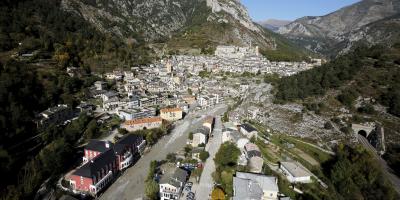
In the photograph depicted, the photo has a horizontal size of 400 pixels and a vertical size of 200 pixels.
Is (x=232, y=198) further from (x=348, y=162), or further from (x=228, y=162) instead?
(x=348, y=162)

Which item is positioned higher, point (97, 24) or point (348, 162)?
point (97, 24)

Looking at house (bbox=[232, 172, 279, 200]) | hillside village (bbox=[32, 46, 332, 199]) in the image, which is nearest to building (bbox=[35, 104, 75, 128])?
hillside village (bbox=[32, 46, 332, 199])

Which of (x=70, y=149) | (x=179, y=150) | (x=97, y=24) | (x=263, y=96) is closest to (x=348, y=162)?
(x=179, y=150)

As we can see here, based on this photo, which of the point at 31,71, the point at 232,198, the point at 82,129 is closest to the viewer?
the point at 232,198

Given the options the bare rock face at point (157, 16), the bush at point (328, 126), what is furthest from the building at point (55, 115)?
the bare rock face at point (157, 16)

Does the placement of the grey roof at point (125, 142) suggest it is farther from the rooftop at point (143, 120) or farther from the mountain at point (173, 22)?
the mountain at point (173, 22)

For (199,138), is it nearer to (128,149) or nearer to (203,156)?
(203,156)

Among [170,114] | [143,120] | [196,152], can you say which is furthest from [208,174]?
[170,114]
